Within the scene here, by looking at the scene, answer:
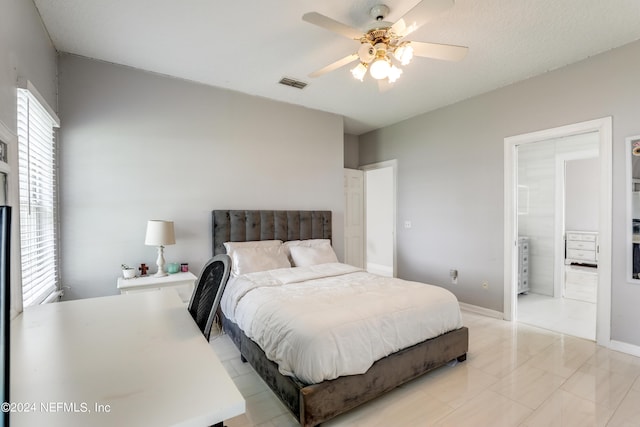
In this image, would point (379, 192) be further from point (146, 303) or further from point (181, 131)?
point (146, 303)

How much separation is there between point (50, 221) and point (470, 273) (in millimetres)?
4677

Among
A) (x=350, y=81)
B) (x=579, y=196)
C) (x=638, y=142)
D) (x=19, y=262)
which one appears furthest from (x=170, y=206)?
(x=579, y=196)

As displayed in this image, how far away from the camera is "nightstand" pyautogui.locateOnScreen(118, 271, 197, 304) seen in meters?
2.77

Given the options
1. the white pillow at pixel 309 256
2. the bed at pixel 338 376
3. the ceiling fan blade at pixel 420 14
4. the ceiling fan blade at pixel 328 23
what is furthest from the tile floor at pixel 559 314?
the ceiling fan blade at pixel 328 23

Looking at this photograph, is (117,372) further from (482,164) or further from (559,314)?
(559,314)

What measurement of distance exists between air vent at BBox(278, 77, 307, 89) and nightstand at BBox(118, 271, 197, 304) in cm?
241

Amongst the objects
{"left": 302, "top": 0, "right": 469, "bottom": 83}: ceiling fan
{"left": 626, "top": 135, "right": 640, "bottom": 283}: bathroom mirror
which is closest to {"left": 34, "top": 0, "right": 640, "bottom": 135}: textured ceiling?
{"left": 302, "top": 0, "right": 469, "bottom": 83}: ceiling fan

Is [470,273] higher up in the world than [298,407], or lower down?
higher up

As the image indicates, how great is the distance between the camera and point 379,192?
22.6ft

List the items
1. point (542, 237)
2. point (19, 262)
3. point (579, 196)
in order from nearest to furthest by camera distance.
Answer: point (19, 262), point (542, 237), point (579, 196)

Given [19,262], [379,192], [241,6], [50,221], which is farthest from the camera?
[379,192]

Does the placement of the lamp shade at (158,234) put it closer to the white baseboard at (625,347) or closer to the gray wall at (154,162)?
the gray wall at (154,162)

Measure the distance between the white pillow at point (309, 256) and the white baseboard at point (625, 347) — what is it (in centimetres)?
285

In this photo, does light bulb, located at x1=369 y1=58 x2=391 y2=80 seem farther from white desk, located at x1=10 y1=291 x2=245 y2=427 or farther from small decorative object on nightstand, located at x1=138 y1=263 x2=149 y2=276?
small decorative object on nightstand, located at x1=138 y1=263 x2=149 y2=276
